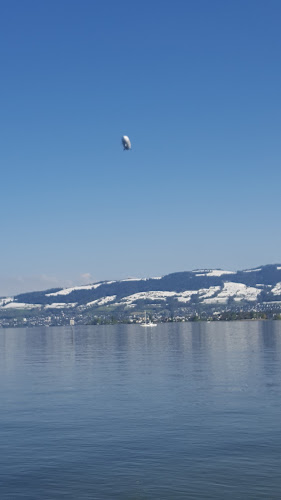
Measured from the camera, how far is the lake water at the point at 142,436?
110 feet

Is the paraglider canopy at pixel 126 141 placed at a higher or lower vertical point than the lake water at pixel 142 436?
higher

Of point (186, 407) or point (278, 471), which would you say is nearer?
point (278, 471)

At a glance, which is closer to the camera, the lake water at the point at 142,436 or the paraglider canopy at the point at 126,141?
the lake water at the point at 142,436

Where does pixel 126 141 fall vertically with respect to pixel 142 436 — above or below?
above

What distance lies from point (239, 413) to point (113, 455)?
16.7m

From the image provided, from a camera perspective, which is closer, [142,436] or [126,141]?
[142,436]

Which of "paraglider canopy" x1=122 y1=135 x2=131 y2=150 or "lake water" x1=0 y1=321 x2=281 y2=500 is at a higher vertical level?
"paraglider canopy" x1=122 y1=135 x2=131 y2=150

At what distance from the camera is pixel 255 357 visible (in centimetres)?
10725

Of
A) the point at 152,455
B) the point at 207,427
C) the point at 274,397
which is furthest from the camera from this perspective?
the point at 274,397

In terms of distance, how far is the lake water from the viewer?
1315 inches

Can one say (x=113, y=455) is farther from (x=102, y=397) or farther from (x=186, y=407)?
(x=102, y=397)

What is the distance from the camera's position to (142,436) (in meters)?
44.7

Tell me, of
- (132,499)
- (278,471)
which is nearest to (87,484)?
(132,499)

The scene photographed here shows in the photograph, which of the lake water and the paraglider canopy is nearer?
the lake water
